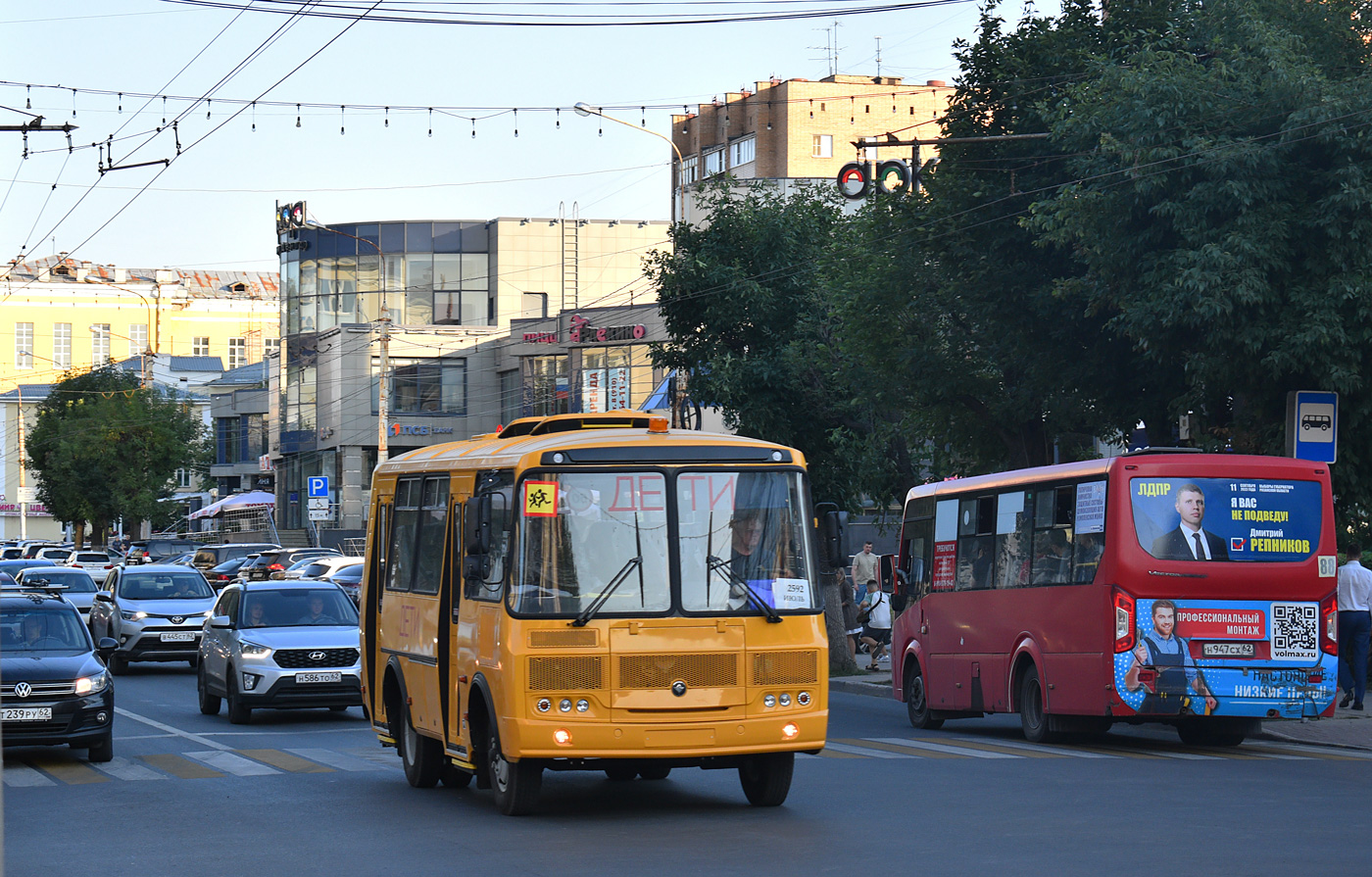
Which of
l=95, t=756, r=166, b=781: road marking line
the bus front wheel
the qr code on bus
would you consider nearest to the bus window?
the qr code on bus

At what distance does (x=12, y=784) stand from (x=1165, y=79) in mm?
13740

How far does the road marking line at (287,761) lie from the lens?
15062mm

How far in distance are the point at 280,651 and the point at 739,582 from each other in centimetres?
1011

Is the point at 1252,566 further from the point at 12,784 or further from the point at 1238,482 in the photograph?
the point at 12,784

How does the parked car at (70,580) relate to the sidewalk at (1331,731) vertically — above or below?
above

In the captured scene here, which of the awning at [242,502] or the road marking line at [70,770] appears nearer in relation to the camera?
the road marking line at [70,770]

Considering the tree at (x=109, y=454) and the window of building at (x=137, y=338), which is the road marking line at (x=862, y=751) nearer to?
the tree at (x=109, y=454)

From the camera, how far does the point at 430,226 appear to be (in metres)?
75.4

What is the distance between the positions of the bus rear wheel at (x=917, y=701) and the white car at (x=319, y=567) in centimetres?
2125

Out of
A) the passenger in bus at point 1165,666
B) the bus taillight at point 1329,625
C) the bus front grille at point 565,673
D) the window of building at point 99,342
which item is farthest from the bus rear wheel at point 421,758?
the window of building at point 99,342

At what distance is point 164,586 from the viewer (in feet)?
97.9

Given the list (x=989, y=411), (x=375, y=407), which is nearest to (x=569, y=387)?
(x=375, y=407)

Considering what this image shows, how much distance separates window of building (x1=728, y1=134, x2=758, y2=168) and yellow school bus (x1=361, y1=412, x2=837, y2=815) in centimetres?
6955

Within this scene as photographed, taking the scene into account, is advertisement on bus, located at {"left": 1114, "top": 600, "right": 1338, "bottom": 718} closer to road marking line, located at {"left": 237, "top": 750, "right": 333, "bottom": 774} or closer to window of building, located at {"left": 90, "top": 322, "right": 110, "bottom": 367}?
road marking line, located at {"left": 237, "top": 750, "right": 333, "bottom": 774}
